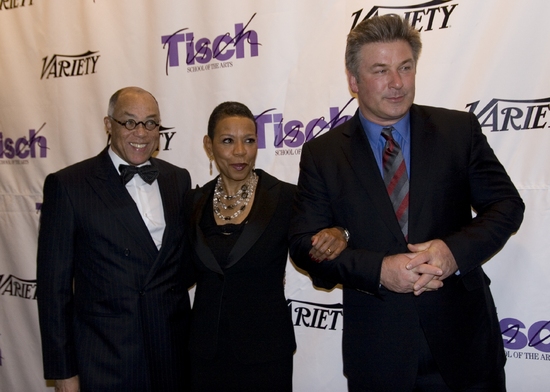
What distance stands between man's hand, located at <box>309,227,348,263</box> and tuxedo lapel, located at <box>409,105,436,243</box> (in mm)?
250

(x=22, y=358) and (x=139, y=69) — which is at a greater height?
(x=139, y=69)

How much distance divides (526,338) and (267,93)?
2.00 meters

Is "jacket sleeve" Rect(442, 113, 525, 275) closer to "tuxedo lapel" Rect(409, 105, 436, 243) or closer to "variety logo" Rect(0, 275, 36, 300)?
"tuxedo lapel" Rect(409, 105, 436, 243)

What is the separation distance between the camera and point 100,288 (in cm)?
A: 230

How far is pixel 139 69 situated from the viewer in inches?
134

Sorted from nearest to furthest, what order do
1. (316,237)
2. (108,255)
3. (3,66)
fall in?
(316,237), (108,255), (3,66)

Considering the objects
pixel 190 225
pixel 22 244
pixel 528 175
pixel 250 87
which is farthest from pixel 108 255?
pixel 528 175

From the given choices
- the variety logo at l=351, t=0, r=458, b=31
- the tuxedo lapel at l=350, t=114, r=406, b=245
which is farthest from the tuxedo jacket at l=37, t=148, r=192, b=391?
the variety logo at l=351, t=0, r=458, b=31

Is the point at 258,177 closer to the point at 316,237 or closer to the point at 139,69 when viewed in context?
the point at 316,237

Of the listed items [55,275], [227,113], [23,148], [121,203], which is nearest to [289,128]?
[227,113]

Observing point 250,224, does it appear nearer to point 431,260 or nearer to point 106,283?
point 106,283

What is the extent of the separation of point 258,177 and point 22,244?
7.20 ft

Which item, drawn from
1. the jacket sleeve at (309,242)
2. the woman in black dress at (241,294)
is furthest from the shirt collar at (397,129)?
the woman in black dress at (241,294)

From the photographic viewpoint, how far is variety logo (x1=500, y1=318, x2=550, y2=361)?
2688mm
